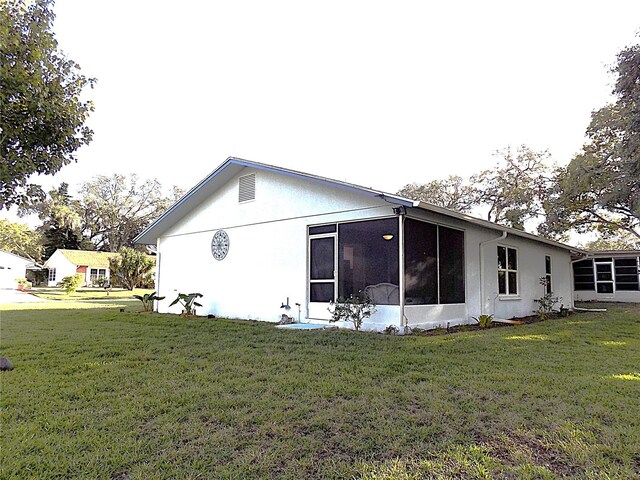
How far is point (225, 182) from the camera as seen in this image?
10.9 m

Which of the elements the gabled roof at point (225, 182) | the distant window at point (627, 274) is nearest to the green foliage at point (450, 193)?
the distant window at point (627, 274)

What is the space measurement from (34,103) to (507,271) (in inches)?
393

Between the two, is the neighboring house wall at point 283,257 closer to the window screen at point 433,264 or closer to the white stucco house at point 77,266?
the window screen at point 433,264

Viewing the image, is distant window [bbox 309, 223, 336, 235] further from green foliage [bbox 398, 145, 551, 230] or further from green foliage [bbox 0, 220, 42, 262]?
green foliage [bbox 0, 220, 42, 262]

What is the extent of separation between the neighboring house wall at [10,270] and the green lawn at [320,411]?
98.4ft

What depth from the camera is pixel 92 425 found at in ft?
9.50

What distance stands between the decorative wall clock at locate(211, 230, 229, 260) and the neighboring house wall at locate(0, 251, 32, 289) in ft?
87.0

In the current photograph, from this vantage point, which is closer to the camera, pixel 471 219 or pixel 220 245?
pixel 471 219

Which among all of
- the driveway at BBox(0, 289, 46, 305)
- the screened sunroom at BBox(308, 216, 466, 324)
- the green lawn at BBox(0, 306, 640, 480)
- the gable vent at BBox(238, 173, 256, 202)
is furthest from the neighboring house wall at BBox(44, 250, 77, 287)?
the green lawn at BBox(0, 306, 640, 480)

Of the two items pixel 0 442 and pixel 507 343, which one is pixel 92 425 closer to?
pixel 0 442

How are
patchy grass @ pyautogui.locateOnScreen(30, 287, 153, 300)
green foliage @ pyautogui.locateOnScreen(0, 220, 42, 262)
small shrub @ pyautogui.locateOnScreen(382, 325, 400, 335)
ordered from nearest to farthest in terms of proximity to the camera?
small shrub @ pyautogui.locateOnScreen(382, 325, 400, 335), patchy grass @ pyautogui.locateOnScreen(30, 287, 153, 300), green foliage @ pyautogui.locateOnScreen(0, 220, 42, 262)

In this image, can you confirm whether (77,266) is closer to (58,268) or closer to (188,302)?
(58,268)

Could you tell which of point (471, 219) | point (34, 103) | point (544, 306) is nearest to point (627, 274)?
point (544, 306)

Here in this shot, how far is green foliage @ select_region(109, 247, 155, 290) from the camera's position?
26453 millimetres
